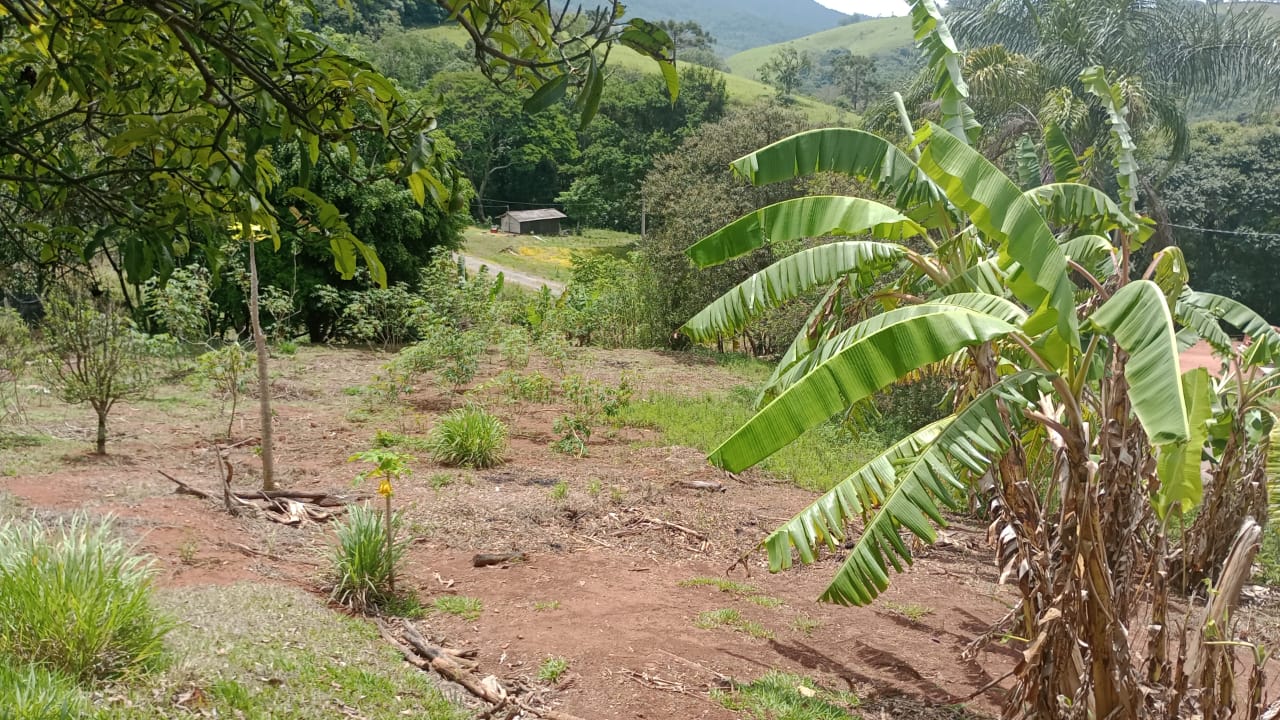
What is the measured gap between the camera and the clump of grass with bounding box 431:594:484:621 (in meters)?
5.98

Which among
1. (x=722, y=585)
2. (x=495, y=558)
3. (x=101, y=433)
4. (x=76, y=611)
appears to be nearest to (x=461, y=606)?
(x=495, y=558)

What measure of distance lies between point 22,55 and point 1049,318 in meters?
3.82

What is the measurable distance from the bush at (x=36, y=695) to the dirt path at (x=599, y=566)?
1.92 m

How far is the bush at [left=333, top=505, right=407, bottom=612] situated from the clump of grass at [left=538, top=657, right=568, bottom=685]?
1267 millimetres

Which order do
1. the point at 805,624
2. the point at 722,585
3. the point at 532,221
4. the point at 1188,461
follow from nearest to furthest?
the point at 1188,461
the point at 805,624
the point at 722,585
the point at 532,221

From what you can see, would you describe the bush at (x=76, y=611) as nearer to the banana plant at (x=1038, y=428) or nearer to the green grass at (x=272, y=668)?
the green grass at (x=272, y=668)

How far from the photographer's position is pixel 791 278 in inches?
227

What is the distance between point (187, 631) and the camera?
465 centimetres

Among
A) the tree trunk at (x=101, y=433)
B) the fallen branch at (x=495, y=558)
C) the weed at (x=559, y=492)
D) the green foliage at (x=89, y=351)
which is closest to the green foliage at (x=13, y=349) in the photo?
the green foliage at (x=89, y=351)

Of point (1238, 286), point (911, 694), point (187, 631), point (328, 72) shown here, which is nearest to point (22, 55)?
point (328, 72)

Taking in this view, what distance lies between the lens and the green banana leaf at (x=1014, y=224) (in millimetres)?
3766

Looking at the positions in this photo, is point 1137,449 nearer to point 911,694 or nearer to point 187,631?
point 911,694

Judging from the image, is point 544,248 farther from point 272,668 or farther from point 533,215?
point 272,668

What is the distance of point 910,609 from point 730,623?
5.53 feet
